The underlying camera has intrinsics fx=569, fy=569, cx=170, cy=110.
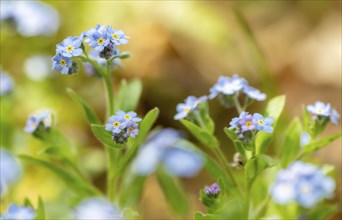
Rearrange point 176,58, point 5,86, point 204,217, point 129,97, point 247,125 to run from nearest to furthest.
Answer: point 247,125, point 204,217, point 129,97, point 5,86, point 176,58

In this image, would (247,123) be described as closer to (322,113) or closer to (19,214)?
(322,113)

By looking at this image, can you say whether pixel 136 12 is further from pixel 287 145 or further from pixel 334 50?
pixel 287 145

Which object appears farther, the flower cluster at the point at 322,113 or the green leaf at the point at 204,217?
the flower cluster at the point at 322,113

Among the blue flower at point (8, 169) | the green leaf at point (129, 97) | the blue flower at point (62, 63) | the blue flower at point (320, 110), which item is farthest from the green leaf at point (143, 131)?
the blue flower at point (8, 169)

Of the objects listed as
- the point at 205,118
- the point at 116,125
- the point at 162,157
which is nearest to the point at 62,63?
the point at 116,125

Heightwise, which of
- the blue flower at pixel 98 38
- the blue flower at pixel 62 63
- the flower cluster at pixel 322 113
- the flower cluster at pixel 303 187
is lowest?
the flower cluster at pixel 303 187

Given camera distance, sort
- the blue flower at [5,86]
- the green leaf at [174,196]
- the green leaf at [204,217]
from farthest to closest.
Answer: the blue flower at [5,86], the green leaf at [174,196], the green leaf at [204,217]

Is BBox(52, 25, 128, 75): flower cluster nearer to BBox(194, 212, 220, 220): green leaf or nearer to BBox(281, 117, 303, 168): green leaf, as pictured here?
BBox(194, 212, 220, 220): green leaf

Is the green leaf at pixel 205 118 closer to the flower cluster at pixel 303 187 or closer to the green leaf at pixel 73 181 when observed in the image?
the green leaf at pixel 73 181
